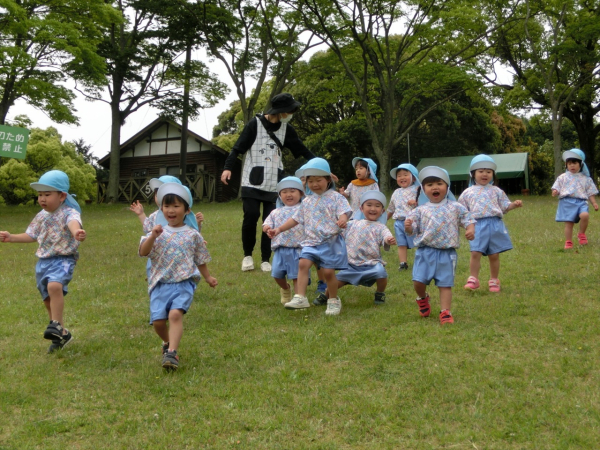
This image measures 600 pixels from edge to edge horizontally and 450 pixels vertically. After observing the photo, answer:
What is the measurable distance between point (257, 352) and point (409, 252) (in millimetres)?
6688

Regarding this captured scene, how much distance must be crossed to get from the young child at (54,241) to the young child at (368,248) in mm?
3148

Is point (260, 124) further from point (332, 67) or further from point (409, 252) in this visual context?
point (332, 67)

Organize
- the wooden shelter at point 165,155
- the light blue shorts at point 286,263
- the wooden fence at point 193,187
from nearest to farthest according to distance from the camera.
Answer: the light blue shorts at point 286,263, the wooden fence at point 193,187, the wooden shelter at point 165,155

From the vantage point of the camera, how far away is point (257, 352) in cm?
586

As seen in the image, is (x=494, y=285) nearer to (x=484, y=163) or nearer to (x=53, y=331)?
(x=484, y=163)

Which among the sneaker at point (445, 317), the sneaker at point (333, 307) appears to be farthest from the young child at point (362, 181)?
the sneaker at point (445, 317)

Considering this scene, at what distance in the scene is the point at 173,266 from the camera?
555 centimetres

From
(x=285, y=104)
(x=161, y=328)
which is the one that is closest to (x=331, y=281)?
(x=161, y=328)

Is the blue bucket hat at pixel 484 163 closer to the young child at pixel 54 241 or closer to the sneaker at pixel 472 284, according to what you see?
the sneaker at pixel 472 284

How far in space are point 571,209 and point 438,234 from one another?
225 inches

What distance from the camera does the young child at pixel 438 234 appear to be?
21.6ft

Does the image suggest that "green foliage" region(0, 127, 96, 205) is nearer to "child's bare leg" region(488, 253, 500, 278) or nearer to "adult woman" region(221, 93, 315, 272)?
"adult woman" region(221, 93, 315, 272)

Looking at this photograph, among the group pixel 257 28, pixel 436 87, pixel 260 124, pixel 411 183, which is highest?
pixel 257 28

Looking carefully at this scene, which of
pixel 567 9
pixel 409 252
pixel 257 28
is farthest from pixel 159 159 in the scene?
pixel 409 252
